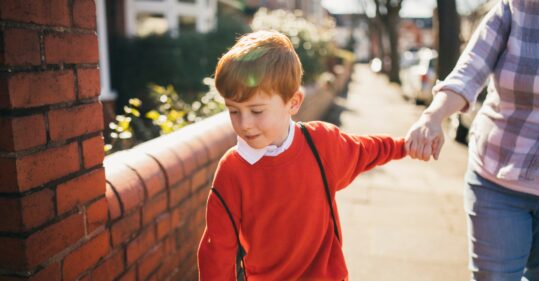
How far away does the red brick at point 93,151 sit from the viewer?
1771 mm

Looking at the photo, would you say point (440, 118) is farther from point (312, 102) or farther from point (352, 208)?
point (312, 102)

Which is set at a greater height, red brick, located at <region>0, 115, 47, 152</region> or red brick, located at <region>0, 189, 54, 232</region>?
red brick, located at <region>0, 115, 47, 152</region>

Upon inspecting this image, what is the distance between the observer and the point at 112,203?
1979 mm

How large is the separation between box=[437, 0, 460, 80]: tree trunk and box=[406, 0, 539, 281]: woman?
317 inches

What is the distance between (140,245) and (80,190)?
55 centimetres

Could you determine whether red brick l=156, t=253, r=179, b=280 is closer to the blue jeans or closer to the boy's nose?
the boy's nose

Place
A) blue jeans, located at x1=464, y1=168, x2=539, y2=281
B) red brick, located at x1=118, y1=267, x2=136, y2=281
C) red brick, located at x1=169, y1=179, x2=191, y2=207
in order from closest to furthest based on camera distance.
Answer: blue jeans, located at x1=464, y1=168, x2=539, y2=281 < red brick, located at x1=118, y1=267, x2=136, y2=281 < red brick, located at x1=169, y1=179, x2=191, y2=207

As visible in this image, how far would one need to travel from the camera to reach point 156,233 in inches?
92.4

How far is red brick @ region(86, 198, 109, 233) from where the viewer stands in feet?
5.89

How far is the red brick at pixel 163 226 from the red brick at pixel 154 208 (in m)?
0.03

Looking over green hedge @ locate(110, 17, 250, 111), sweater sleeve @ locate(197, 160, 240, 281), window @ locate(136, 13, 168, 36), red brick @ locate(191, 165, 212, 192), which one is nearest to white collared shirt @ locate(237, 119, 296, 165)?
sweater sleeve @ locate(197, 160, 240, 281)

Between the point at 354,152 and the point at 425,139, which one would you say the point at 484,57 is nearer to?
the point at 425,139

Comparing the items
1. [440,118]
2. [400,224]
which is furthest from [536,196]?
[400,224]

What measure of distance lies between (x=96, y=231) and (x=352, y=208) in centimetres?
319
